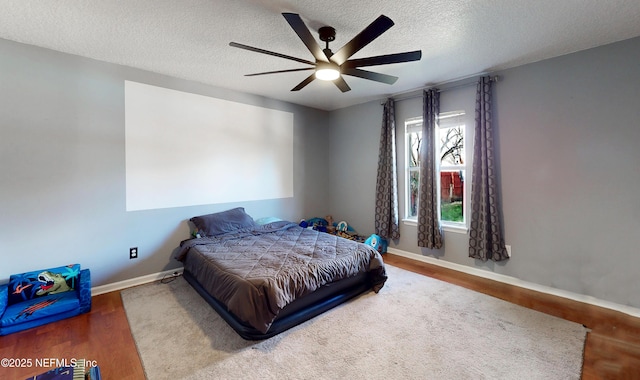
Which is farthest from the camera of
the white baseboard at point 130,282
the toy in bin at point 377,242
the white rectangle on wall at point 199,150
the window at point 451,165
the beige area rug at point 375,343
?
the toy in bin at point 377,242

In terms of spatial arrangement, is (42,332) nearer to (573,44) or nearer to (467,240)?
(467,240)

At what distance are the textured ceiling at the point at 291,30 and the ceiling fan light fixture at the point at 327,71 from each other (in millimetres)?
354

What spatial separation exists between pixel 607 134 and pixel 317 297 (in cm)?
329

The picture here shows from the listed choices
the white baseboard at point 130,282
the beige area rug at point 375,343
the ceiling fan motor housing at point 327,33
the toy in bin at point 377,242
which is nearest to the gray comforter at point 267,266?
the beige area rug at point 375,343

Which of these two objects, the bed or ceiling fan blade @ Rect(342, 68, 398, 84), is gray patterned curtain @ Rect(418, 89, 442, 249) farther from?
ceiling fan blade @ Rect(342, 68, 398, 84)

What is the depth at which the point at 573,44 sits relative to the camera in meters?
2.59

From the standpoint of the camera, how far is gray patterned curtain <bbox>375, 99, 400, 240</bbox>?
166 inches

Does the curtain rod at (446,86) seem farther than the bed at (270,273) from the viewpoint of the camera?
Yes

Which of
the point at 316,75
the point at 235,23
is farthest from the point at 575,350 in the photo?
the point at 235,23

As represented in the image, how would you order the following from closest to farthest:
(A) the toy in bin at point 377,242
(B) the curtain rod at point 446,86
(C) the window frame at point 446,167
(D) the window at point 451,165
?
(B) the curtain rod at point 446,86
(C) the window frame at point 446,167
(D) the window at point 451,165
(A) the toy in bin at point 377,242

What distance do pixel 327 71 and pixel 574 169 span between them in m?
2.81

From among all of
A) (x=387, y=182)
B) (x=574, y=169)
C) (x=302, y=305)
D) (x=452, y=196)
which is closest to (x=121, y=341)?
(x=302, y=305)

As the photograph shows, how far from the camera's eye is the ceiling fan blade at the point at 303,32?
165 cm

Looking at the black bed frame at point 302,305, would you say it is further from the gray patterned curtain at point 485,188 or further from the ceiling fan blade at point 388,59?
the ceiling fan blade at point 388,59
